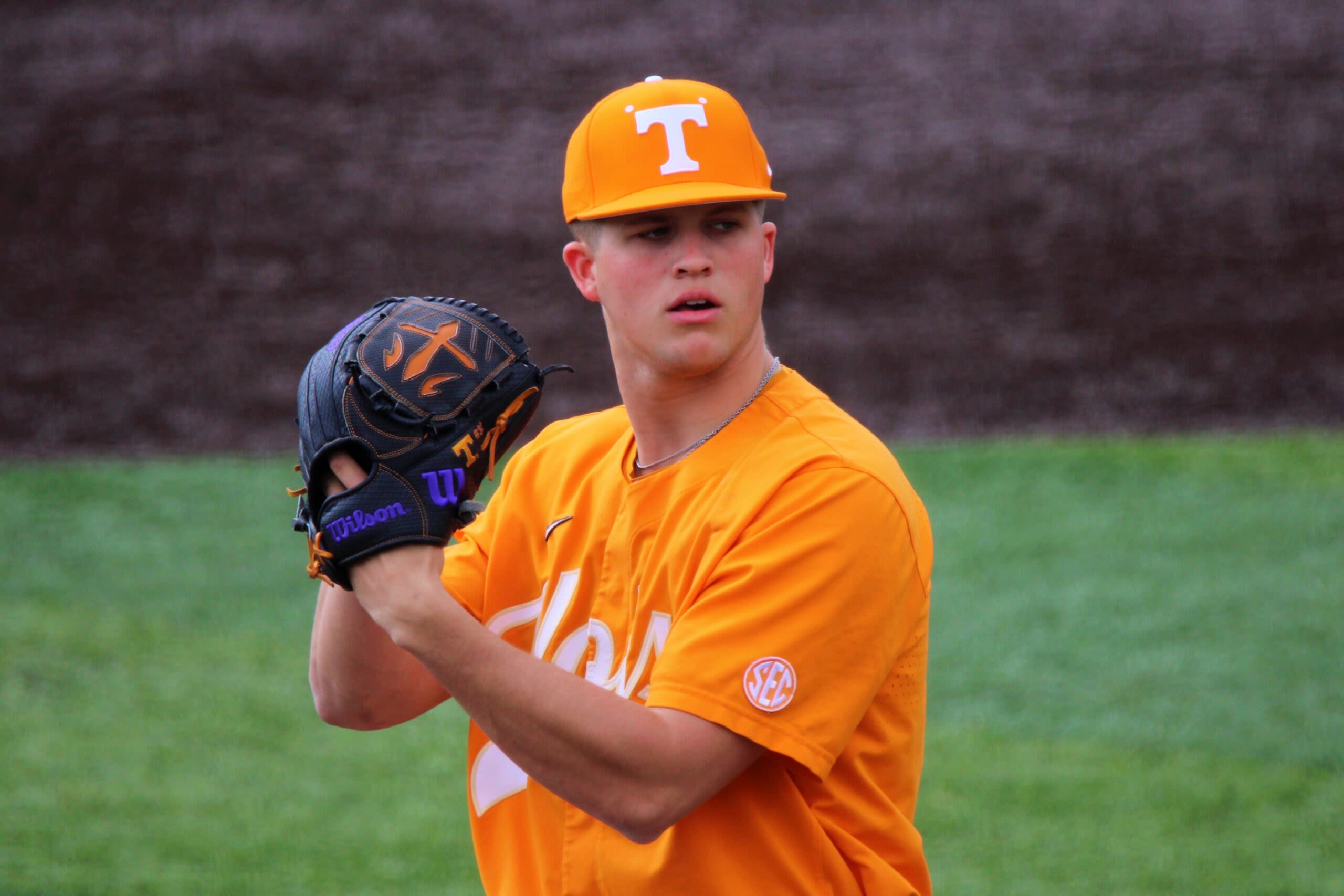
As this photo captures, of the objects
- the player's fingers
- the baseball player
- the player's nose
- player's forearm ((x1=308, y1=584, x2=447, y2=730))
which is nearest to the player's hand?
the baseball player

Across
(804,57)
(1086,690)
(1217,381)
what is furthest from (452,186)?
(1086,690)

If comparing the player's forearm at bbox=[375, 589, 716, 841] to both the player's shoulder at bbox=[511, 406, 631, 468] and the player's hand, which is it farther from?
the player's shoulder at bbox=[511, 406, 631, 468]

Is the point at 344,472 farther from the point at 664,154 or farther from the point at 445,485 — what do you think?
the point at 664,154

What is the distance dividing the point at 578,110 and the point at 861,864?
8.82 m

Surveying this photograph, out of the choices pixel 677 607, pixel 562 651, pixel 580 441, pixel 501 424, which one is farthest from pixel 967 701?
pixel 501 424

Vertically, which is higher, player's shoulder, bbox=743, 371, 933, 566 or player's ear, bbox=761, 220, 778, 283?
player's ear, bbox=761, 220, 778, 283

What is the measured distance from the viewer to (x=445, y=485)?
1.78m

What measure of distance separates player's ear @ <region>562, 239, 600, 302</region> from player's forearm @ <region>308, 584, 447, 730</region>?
23.0 inches

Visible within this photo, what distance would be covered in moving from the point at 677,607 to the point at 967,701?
4.11m

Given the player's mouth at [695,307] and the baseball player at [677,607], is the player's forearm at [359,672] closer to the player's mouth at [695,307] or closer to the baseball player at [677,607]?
the baseball player at [677,607]

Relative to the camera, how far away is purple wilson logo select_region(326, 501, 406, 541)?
5.60ft

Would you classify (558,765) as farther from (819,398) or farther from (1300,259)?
(1300,259)

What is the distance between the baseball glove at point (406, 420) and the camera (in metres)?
1.73

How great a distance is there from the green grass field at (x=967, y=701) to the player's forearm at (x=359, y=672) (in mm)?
2490
